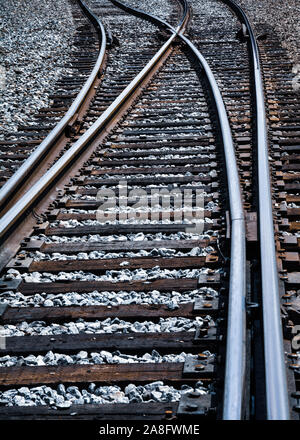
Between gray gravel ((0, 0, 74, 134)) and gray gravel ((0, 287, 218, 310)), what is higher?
gray gravel ((0, 0, 74, 134))

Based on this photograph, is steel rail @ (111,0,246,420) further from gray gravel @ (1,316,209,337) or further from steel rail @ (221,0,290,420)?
gray gravel @ (1,316,209,337)

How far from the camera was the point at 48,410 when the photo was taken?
8.53ft

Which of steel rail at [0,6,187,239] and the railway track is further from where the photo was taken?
steel rail at [0,6,187,239]

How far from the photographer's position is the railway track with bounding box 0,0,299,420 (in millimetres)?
2645

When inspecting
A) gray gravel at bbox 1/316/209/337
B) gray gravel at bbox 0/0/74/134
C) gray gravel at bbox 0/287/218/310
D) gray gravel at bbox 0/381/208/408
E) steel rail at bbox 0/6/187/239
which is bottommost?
gray gravel at bbox 0/381/208/408

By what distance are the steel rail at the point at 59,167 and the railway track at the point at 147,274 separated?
18 mm

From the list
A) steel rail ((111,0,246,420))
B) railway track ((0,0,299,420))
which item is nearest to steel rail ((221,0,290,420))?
railway track ((0,0,299,420))

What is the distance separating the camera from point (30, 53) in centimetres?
1157

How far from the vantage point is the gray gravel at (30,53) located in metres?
8.11

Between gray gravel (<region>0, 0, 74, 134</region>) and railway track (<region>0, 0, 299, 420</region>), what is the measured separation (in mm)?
1386

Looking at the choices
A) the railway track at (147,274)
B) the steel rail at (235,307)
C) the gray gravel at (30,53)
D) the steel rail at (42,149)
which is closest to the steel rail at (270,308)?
the railway track at (147,274)

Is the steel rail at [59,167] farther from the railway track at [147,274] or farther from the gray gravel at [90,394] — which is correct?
the gray gravel at [90,394]
